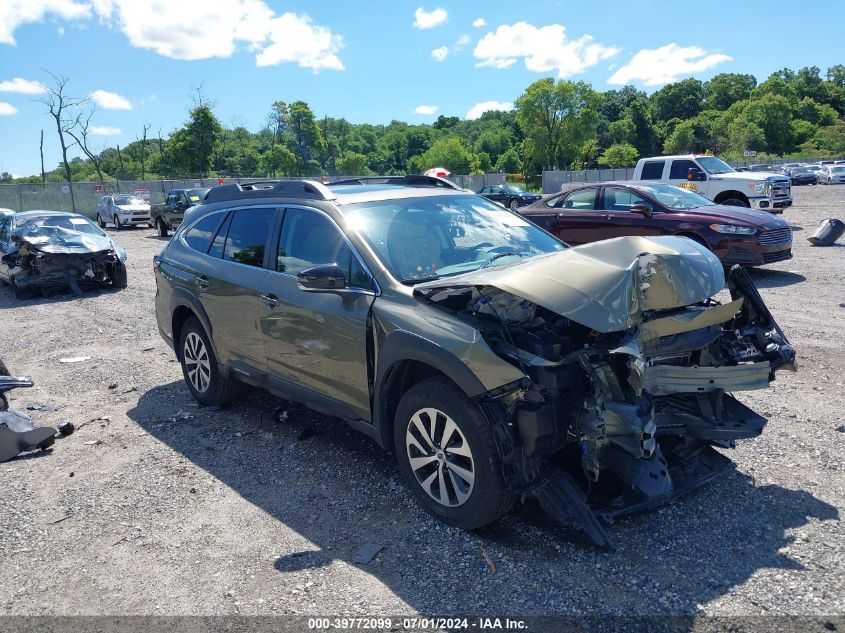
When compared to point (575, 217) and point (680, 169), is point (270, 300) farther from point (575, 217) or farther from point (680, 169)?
point (680, 169)

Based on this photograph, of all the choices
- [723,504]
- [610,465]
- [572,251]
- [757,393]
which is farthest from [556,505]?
[757,393]

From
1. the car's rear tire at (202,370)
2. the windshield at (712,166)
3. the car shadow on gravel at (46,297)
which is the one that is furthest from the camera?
the windshield at (712,166)

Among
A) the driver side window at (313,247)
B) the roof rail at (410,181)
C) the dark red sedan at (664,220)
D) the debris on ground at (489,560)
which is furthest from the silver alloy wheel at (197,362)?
the dark red sedan at (664,220)

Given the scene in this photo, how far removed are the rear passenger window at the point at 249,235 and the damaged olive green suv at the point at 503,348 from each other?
2.9 inches

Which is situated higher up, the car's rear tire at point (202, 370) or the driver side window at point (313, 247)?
the driver side window at point (313, 247)

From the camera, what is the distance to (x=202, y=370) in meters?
5.76

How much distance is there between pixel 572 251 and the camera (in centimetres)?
373

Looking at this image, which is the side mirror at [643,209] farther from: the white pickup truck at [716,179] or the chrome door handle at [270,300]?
the chrome door handle at [270,300]

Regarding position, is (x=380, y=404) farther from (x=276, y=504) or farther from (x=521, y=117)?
(x=521, y=117)

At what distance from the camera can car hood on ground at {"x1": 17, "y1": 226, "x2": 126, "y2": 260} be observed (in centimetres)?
1216

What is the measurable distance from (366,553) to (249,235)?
2.78 meters

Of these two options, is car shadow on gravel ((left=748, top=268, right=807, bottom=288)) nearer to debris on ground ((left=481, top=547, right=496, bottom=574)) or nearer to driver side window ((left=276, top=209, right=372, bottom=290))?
driver side window ((left=276, top=209, right=372, bottom=290))

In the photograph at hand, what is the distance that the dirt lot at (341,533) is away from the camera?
304 cm

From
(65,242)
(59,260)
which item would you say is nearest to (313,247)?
(59,260)
